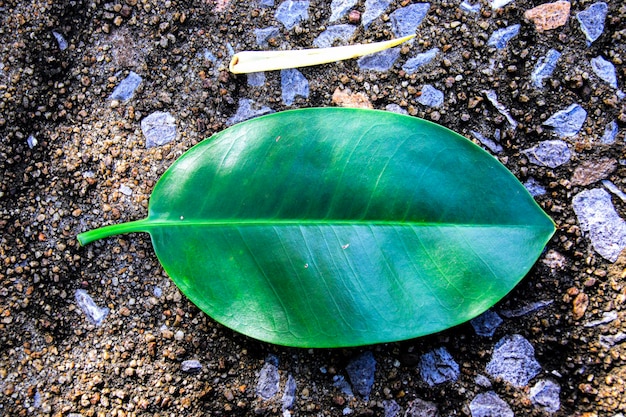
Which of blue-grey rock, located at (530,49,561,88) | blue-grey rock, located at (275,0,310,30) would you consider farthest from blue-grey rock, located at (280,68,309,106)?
blue-grey rock, located at (530,49,561,88)

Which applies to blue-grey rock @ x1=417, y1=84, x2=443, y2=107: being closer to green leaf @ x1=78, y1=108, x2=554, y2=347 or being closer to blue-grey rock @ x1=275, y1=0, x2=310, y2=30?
green leaf @ x1=78, y1=108, x2=554, y2=347

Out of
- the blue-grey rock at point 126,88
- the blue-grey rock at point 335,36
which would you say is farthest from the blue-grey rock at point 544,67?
the blue-grey rock at point 126,88

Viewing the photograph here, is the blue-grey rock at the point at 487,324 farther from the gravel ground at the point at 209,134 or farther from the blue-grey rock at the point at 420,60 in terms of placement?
the blue-grey rock at the point at 420,60

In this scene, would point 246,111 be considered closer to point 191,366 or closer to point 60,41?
point 60,41

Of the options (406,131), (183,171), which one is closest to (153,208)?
(183,171)

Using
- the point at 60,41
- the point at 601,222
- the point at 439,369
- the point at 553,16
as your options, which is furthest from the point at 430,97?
the point at 60,41

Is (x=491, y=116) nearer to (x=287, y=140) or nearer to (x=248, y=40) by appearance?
(x=287, y=140)

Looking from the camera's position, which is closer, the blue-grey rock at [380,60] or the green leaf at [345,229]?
the green leaf at [345,229]
